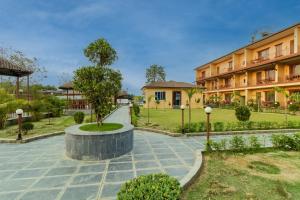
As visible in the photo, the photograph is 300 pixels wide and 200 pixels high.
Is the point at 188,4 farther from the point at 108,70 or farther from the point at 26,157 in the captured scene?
the point at 26,157

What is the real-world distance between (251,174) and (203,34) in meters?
24.1

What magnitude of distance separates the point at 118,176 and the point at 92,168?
967 mm

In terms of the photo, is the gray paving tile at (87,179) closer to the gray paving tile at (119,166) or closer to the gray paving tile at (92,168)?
the gray paving tile at (92,168)

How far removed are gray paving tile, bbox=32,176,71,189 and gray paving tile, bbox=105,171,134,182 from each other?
974mm

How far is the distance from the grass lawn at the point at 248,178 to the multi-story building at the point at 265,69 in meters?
16.1

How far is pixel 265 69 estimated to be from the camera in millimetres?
27547

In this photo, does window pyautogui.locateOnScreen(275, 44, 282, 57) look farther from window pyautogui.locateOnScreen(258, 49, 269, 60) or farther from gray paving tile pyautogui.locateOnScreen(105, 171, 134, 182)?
gray paving tile pyautogui.locateOnScreen(105, 171, 134, 182)

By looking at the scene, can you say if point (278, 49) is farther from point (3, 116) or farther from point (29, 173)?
point (3, 116)

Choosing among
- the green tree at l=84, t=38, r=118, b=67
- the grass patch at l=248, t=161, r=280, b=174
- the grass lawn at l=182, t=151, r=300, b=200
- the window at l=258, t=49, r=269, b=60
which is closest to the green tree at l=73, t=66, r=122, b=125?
the green tree at l=84, t=38, r=118, b=67

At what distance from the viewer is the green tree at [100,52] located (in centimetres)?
670

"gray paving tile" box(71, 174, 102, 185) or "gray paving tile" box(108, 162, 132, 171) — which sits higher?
"gray paving tile" box(108, 162, 132, 171)

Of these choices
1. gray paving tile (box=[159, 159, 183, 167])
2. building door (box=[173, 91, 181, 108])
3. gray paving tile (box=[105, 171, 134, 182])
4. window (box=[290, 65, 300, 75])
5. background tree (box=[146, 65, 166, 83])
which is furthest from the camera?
background tree (box=[146, 65, 166, 83])

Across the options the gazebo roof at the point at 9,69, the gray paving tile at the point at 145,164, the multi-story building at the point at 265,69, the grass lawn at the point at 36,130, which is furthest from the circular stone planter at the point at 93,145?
the multi-story building at the point at 265,69

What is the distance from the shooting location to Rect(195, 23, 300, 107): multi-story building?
2273 cm
